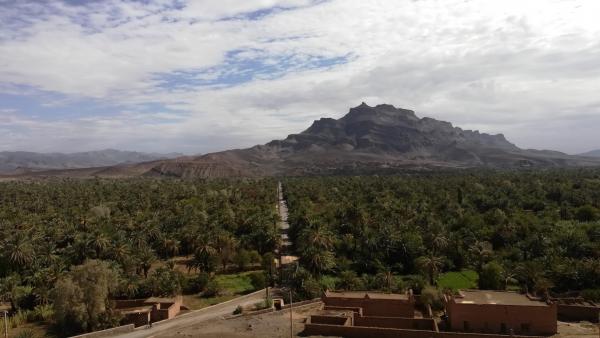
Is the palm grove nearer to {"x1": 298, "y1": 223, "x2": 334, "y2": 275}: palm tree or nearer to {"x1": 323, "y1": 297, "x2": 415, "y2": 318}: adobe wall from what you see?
{"x1": 298, "y1": 223, "x2": 334, "y2": 275}: palm tree

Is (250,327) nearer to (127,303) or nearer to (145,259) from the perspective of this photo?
(127,303)

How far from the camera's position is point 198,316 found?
40281mm

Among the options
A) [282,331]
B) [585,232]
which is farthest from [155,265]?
[585,232]

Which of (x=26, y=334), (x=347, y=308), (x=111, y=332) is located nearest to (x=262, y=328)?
(x=347, y=308)

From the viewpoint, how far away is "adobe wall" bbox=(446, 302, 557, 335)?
31.6 meters

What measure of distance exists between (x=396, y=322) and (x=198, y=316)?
1677 cm

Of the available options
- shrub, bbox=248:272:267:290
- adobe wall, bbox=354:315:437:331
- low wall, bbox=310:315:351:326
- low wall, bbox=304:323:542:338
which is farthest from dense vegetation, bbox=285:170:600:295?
low wall, bbox=304:323:542:338

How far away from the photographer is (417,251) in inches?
2143

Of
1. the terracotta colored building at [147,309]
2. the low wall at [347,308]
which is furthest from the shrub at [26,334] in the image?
the low wall at [347,308]

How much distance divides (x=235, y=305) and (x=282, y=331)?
1035 cm

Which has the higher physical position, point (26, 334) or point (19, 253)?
point (19, 253)

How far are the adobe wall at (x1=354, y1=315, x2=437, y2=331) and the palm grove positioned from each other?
852cm

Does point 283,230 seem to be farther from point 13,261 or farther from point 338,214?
point 13,261

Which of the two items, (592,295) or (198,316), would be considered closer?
(592,295)
